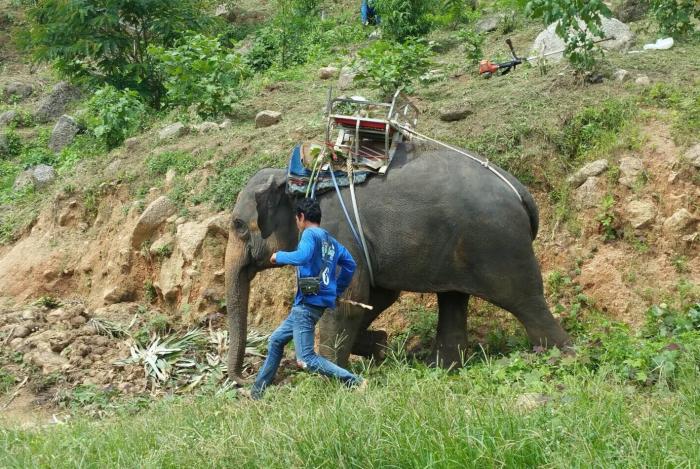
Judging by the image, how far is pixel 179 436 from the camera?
5.05 m

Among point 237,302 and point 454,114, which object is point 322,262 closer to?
point 237,302

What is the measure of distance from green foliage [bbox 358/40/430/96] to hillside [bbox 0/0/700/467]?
305mm

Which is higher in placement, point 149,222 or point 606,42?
point 606,42

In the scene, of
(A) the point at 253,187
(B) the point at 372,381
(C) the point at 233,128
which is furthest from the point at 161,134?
(B) the point at 372,381

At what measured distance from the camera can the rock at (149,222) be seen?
33.4 feet

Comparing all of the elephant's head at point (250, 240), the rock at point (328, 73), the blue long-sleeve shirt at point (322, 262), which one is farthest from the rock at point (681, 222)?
the rock at point (328, 73)

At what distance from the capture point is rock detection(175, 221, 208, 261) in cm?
951

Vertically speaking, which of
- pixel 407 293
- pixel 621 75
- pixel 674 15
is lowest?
pixel 407 293

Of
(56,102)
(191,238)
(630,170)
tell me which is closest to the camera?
(630,170)

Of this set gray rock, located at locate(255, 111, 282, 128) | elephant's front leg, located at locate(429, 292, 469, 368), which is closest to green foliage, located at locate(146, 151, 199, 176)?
gray rock, located at locate(255, 111, 282, 128)

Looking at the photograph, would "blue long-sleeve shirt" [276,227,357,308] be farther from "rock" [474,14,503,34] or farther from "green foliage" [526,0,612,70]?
"rock" [474,14,503,34]

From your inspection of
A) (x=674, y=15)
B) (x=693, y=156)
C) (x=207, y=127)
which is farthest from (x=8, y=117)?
(x=693, y=156)

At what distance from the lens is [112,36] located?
1461cm

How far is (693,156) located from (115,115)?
7869mm
